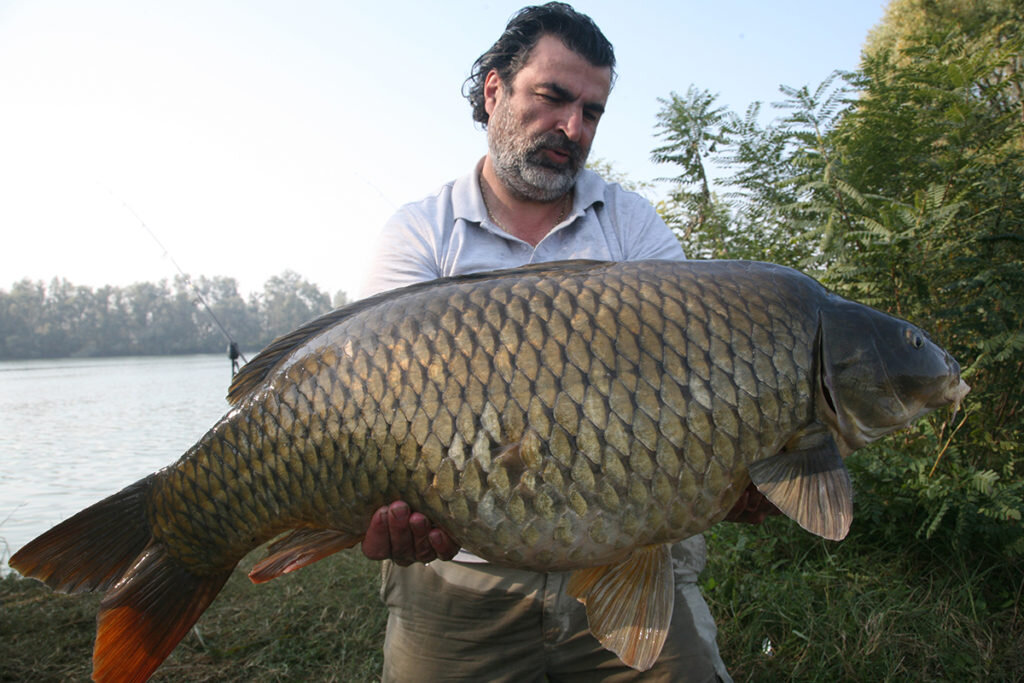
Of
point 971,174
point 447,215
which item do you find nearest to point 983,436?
point 971,174

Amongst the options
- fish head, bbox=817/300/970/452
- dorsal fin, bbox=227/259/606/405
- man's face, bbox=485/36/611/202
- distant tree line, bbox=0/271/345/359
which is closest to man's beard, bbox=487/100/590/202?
man's face, bbox=485/36/611/202

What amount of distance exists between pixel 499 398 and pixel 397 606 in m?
0.95

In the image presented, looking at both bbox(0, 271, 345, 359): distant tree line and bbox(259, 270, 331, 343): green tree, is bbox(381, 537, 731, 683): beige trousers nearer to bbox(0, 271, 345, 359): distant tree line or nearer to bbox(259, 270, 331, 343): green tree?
bbox(0, 271, 345, 359): distant tree line

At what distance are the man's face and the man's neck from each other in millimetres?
31

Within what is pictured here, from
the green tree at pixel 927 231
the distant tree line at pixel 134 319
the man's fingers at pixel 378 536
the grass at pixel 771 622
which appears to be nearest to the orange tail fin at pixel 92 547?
the man's fingers at pixel 378 536

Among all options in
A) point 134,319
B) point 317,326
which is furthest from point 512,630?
point 134,319

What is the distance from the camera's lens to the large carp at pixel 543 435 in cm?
119

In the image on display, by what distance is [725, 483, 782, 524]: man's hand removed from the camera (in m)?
1.38

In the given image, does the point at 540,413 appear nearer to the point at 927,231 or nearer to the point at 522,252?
the point at 522,252

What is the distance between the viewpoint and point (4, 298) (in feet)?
82.2

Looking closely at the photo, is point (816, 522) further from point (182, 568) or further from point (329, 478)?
point (182, 568)

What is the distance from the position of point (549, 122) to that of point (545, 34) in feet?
0.99

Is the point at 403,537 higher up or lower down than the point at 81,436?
higher up

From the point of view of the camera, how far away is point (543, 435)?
1189 mm
